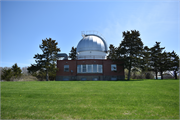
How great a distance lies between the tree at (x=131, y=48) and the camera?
26.0 m

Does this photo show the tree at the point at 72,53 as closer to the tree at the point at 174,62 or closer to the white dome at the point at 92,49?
the white dome at the point at 92,49

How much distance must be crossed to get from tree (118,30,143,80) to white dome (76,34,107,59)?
21.7 feet

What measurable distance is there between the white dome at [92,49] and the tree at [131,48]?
661 cm

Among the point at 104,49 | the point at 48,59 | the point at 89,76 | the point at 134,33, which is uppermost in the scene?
the point at 134,33

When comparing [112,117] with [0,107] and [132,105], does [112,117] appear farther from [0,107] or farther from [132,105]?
[0,107]

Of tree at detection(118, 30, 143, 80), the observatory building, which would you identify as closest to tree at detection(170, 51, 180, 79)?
tree at detection(118, 30, 143, 80)

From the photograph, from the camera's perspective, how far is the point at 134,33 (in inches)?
1040

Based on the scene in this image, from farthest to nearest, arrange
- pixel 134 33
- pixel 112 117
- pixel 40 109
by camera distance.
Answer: pixel 134 33 < pixel 40 109 < pixel 112 117

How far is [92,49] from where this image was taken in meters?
31.9

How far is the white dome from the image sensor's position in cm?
3186

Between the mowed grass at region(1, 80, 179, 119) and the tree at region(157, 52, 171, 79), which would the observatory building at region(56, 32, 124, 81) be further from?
the mowed grass at region(1, 80, 179, 119)

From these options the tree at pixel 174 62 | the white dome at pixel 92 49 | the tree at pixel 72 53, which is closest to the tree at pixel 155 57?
the tree at pixel 174 62

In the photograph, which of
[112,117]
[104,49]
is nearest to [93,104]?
[112,117]

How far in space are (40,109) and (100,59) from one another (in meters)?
23.2
